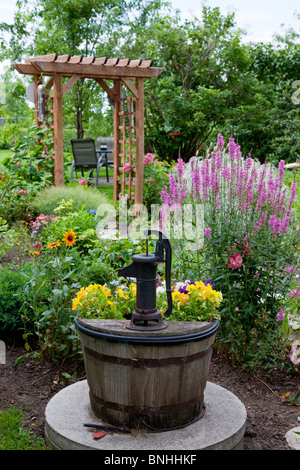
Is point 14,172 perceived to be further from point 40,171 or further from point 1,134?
point 1,134

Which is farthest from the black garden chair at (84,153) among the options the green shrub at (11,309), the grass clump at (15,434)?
the grass clump at (15,434)

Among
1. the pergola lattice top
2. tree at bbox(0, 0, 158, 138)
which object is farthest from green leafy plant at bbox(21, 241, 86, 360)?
tree at bbox(0, 0, 158, 138)

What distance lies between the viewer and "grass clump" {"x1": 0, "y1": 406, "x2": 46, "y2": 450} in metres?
2.32

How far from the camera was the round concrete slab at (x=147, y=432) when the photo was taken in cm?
205

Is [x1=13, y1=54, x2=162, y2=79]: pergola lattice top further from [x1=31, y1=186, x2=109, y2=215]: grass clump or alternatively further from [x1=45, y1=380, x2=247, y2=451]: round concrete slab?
[x1=45, y1=380, x2=247, y2=451]: round concrete slab

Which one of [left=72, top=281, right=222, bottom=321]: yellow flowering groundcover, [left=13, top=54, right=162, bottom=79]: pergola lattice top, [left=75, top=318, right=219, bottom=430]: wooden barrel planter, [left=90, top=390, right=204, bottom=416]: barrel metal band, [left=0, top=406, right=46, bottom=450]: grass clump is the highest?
[left=13, top=54, right=162, bottom=79]: pergola lattice top

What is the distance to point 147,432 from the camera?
2.13 m

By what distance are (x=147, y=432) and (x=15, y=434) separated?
694mm

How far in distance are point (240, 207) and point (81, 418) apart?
1478 mm

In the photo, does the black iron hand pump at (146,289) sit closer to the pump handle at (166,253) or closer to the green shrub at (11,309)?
the pump handle at (166,253)

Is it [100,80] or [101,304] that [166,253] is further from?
[100,80]

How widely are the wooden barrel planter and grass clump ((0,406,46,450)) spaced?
38 centimetres

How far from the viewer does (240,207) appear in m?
3.01

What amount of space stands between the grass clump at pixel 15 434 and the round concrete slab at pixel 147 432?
121mm
